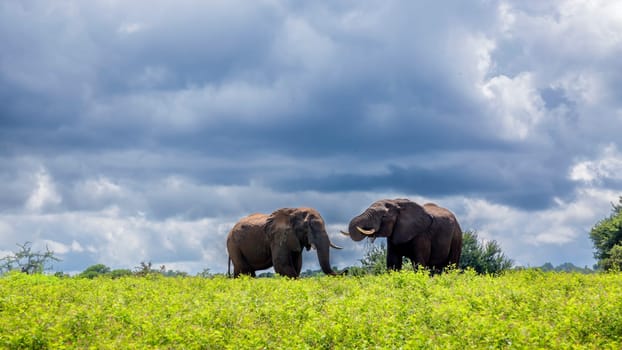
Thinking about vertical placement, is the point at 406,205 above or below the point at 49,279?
above

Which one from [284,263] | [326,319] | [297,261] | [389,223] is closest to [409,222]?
[389,223]

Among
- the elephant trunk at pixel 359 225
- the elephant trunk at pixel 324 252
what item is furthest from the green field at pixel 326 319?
the elephant trunk at pixel 359 225

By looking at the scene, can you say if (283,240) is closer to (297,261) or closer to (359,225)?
(297,261)

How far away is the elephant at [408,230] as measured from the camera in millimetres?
29797

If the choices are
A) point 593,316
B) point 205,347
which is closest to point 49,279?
point 205,347

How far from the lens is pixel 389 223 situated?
98.0 ft

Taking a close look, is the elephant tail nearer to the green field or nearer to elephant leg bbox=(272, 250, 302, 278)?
elephant leg bbox=(272, 250, 302, 278)

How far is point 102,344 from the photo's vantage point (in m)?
13.5

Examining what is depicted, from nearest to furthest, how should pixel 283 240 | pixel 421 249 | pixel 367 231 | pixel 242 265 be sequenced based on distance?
1. pixel 283 240
2. pixel 367 231
3. pixel 421 249
4. pixel 242 265

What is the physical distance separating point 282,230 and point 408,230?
5442mm

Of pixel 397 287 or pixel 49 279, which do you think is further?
pixel 49 279

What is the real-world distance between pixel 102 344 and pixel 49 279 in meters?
16.8

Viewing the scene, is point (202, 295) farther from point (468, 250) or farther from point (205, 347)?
A: point (468, 250)

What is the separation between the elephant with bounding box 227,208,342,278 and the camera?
2817cm
